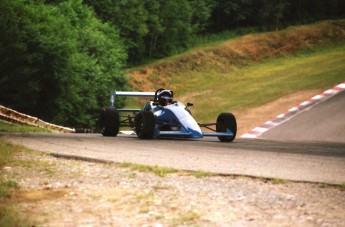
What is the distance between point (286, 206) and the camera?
6094 millimetres

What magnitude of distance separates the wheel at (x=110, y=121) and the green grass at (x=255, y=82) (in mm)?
15109

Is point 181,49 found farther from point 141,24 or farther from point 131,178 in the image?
point 131,178

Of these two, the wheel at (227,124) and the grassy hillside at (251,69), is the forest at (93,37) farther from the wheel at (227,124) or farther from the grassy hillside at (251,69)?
the wheel at (227,124)

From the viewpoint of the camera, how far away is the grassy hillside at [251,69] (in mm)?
37719

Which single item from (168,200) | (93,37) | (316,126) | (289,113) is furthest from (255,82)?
(168,200)

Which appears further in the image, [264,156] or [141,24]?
[141,24]

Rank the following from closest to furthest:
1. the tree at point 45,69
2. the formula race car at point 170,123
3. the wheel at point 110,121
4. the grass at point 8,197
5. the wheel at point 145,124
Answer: the grass at point 8,197 → the wheel at point 145,124 → the formula race car at point 170,123 → the wheel at point 110,121 → the tree at point 45,69

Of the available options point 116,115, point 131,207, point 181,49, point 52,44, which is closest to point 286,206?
point 131,207

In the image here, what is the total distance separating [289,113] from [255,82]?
16.8m

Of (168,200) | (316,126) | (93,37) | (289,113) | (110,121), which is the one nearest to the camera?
(168,200)

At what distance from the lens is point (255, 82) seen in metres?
44.3

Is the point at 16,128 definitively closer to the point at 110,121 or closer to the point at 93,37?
the point at 110,121

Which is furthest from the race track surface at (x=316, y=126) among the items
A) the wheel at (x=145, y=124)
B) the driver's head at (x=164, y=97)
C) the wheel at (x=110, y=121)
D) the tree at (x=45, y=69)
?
the tree at (x=45, y=69)

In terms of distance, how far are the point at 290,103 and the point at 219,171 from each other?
25.0 meters
